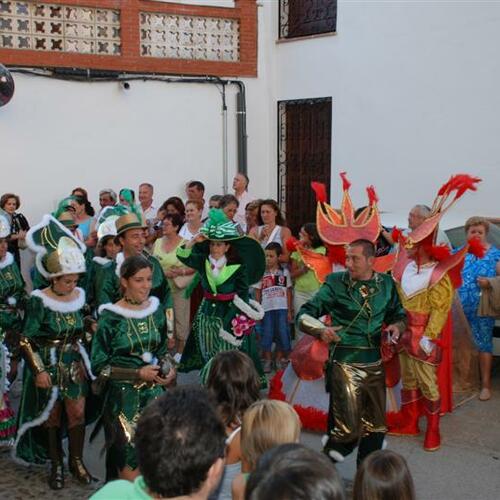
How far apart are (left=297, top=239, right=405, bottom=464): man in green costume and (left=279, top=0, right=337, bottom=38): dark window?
853 centimetres

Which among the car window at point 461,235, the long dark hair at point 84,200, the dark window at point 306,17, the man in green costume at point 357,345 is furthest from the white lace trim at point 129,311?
the dark window at point 306,17

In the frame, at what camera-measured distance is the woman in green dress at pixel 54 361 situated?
5.31 meters

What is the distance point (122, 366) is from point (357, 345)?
1.53 meters

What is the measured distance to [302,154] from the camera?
1345cm

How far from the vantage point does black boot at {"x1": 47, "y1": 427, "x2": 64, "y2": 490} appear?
548 cm

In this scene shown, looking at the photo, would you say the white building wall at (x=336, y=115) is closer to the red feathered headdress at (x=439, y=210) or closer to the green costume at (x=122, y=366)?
the red feathered headdress at (x=439, y=210)

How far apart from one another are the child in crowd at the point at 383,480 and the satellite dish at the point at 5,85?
905cm

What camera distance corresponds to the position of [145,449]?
2303mm

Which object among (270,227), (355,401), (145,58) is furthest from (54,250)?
(145,58)

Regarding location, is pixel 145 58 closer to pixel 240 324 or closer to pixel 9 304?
pixel 9 304

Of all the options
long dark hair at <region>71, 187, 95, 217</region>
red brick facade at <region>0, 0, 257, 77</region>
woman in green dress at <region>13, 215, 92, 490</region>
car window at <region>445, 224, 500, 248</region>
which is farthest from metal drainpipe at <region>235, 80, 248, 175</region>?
woman in green dress at <region>13, 215, 92, 490</region>

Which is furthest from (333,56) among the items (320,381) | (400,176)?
(320,381)

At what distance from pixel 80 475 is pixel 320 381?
84.2 inches

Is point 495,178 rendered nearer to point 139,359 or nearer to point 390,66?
point 390,66
